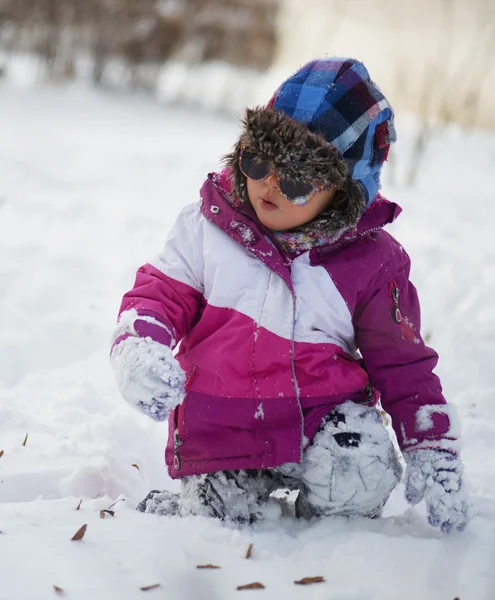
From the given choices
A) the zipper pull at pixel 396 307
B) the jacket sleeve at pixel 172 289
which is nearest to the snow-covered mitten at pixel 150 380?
the jacket sleeve at pixel 172 289

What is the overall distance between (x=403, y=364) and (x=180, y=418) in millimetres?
609

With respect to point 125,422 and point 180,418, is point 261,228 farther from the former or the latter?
point 125,422

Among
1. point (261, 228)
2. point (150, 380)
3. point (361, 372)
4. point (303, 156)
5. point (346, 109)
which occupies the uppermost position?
point (346, 109)

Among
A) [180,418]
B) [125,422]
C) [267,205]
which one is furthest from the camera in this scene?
[125,422]

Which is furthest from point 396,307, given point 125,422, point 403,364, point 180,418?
point 125,422

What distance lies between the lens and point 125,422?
7.70ft

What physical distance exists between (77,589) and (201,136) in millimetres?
7769

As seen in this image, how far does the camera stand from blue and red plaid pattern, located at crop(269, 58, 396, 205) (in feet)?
5.31

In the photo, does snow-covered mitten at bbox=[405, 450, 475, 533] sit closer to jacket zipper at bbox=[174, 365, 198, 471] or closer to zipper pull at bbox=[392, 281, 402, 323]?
zipper pull at bbox=[392, 281, 402, 323]

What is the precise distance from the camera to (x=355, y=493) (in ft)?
5.70

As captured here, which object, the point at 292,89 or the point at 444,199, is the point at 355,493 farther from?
the point at 444,199

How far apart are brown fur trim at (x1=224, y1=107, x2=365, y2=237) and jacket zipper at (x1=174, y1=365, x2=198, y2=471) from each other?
0.50 metres

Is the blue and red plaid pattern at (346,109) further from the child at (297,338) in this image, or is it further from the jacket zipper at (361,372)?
the jacket zipper at (361,372)

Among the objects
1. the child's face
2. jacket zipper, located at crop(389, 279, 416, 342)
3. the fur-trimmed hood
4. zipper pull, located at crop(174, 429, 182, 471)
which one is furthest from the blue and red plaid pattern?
zipper pull, located at crop(174, 429, 182, 471)
